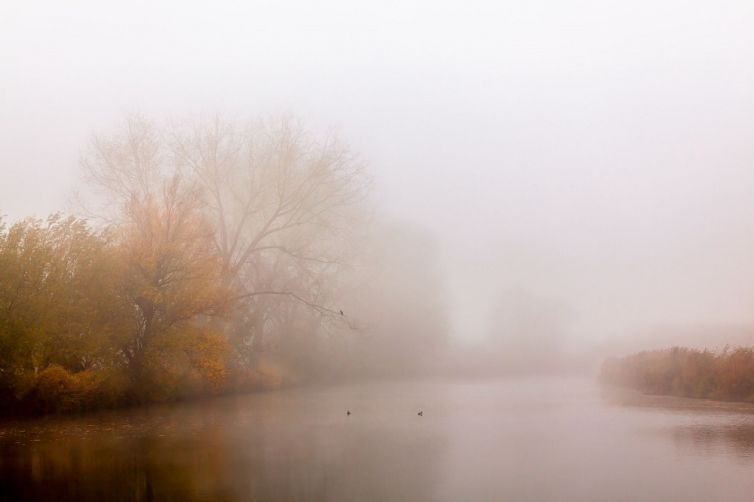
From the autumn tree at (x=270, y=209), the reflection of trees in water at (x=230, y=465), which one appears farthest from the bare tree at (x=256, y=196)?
the reflection of trees in water at (x=230, y=465)

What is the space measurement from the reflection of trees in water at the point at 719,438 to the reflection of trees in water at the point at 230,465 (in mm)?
5366

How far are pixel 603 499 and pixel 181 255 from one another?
2423cm

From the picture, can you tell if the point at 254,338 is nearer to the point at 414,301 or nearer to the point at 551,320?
the point at 414,301

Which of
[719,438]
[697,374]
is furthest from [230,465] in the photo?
[697,374]

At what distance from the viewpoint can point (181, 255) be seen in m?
31.8

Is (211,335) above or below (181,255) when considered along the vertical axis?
below

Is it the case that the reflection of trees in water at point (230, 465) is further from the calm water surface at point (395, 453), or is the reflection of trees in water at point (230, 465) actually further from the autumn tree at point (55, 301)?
the autumn tree at point (55, 301)

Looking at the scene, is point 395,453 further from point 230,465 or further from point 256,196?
point 256,196

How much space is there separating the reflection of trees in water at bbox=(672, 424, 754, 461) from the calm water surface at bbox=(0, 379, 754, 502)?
0.03 metres

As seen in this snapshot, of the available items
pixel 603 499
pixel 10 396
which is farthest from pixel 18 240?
pixel 603 499

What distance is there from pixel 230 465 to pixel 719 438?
1041 cm

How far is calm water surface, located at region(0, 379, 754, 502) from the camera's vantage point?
460 inches

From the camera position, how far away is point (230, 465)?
14312 mm

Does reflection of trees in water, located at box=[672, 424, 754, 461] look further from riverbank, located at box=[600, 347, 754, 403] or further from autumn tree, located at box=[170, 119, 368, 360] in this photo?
autumn tree, located at box=[170, 119, 368, 360]
